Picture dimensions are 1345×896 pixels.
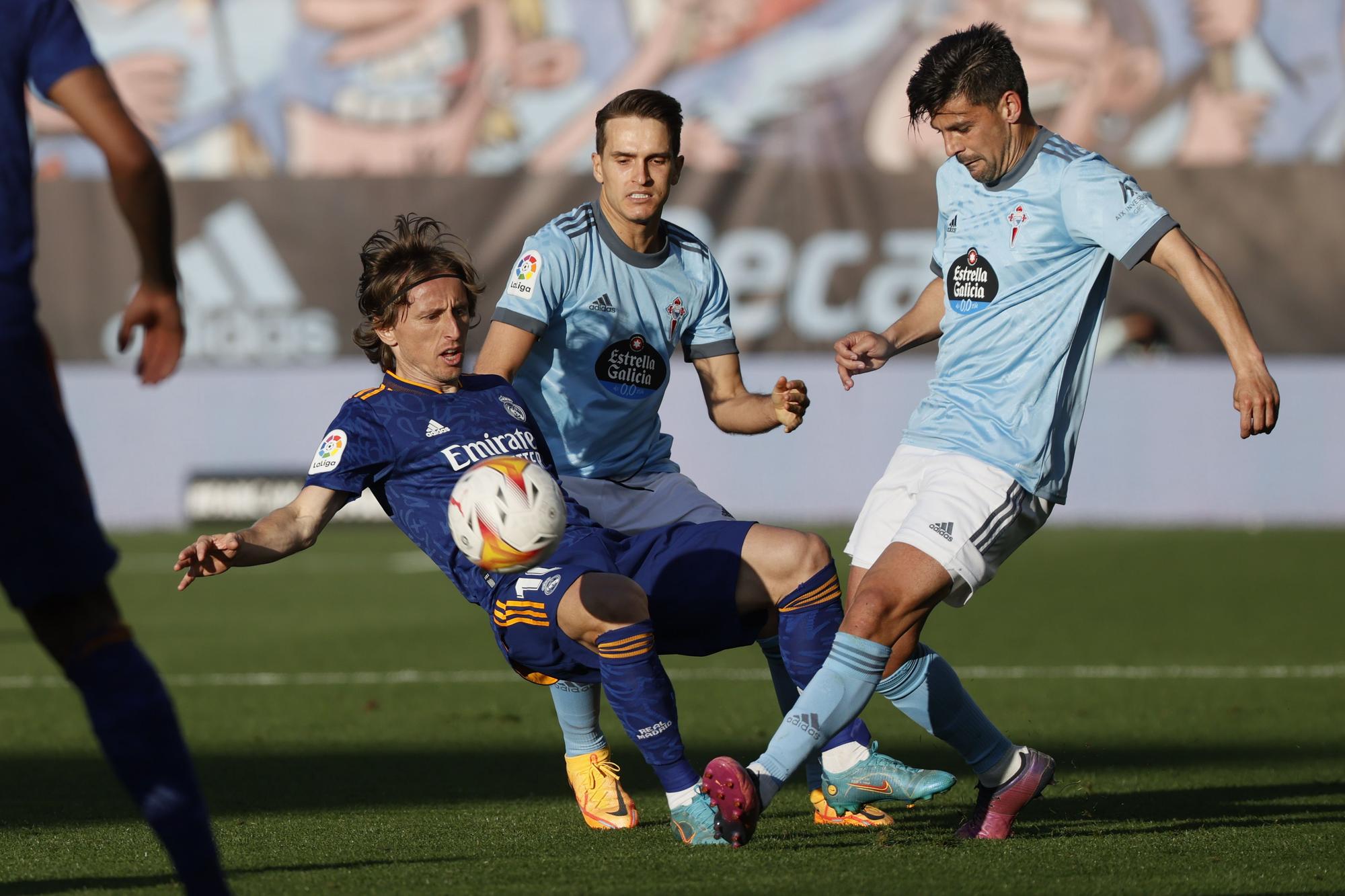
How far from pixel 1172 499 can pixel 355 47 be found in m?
8.62

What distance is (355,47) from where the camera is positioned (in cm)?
1692

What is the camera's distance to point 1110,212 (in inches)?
175

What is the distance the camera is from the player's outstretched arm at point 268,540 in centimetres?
405

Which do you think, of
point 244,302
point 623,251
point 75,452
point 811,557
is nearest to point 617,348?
point 623,251

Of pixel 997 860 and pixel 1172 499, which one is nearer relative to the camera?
pixel 997 860

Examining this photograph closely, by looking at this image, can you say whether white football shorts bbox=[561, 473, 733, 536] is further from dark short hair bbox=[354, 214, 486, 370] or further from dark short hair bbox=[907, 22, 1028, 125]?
dark short hair bbox=[907, 22, 1028, 125]

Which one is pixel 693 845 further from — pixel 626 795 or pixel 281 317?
pixel 281 317

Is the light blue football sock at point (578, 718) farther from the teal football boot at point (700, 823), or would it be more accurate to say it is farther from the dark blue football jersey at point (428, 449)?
the teal football boot at point (700, 823)

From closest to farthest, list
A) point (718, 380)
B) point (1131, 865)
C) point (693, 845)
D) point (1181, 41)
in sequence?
point (1131, 865) < point (693, 845) < point (718, 380) < point (1181, 41)

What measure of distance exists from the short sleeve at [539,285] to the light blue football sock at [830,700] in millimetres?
1326

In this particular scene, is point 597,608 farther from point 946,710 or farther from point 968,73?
point 968,73

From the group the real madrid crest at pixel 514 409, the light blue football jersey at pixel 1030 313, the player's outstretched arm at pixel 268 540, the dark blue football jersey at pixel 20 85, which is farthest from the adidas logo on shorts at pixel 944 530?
the dark blue football jersey at pixel 20 85

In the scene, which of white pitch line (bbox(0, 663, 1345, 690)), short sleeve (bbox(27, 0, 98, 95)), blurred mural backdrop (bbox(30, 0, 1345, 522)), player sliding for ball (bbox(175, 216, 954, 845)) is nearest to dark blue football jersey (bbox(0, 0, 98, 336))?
short sleeve (bbox(27, 0, 98, 95))

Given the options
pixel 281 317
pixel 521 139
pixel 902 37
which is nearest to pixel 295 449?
pixel 281 317
